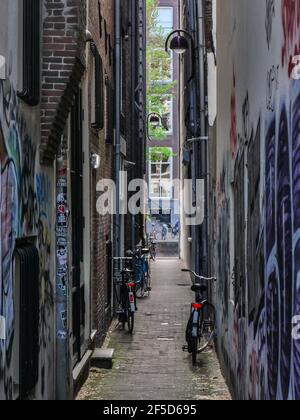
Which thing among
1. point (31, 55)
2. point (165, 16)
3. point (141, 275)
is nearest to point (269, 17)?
point (31, 55)

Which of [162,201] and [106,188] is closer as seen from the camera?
[106,188]

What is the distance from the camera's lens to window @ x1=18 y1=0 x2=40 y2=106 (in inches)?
235

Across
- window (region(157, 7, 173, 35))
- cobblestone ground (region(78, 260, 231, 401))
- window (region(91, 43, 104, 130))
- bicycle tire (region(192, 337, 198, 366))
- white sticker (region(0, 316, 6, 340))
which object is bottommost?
cobblestone ground (region(78, 260, 231, 401))

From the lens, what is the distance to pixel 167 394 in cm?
840

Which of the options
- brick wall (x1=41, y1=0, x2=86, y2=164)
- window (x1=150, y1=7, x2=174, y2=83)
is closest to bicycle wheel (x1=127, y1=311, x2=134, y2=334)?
brick wall (x1=41, y1=0, x2=86, y2=164)

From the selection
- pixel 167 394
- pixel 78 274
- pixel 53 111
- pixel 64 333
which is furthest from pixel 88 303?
pixel 53 111

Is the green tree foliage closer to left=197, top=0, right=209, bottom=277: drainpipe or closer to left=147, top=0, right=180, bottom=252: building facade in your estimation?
left=147, top=0, right=180, bottom=252: building facade

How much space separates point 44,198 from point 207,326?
19.2 ft

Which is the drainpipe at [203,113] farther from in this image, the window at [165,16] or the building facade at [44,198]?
the window at [165,16]

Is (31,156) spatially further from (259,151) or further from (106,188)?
(106,188)

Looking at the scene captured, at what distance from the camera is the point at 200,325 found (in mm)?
10930

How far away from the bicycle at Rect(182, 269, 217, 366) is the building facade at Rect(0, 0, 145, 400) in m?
1.49

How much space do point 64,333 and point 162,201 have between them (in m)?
40.1

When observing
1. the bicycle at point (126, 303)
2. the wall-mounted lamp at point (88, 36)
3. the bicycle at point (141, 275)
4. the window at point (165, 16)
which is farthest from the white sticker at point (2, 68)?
the window at point (165, 16)
